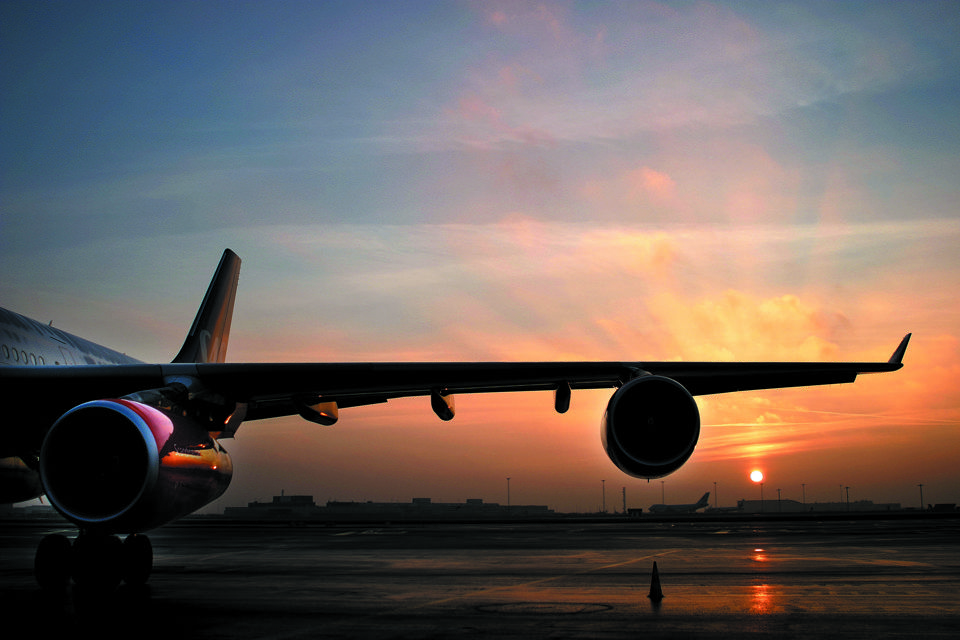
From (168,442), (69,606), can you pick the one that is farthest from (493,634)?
(69,606)

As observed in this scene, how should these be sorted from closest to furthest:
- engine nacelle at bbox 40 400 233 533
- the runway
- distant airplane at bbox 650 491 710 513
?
1. the runway
2. engine nacelle at bbox 40 400 233 533
3. distant airplane at bbox 650 491 710 513

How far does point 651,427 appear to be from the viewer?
11492 millimetres

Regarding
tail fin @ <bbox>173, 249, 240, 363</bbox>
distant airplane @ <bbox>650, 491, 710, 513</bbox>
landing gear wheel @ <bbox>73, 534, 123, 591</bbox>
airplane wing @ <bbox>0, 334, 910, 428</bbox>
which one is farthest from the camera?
distant airplane @ <bbox>650, 491, 710, 513</bbox>

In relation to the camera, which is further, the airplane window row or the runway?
the airplane window row

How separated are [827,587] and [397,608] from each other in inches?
246

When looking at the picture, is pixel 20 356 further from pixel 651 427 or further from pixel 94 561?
pixel 651 427

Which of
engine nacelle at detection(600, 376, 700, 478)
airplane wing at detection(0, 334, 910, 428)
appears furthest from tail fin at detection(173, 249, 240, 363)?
engine nacelle at detection(600, 376, 700, 478)

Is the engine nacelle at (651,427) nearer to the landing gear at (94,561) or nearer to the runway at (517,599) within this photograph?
the runway at (517,599)

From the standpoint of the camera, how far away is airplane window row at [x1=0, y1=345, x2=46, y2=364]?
471 inches

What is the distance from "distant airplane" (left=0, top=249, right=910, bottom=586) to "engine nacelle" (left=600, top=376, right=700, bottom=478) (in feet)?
0.05

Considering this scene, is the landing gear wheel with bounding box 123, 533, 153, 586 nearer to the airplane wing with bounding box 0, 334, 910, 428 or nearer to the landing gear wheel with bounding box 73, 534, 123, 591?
the landing gear wheel with bounding box 73, 534, 123, 591

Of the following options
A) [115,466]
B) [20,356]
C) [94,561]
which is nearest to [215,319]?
[20,356]

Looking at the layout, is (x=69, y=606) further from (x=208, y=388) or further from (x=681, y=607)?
(x=681, y=607)

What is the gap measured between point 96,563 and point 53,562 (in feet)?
3.72
